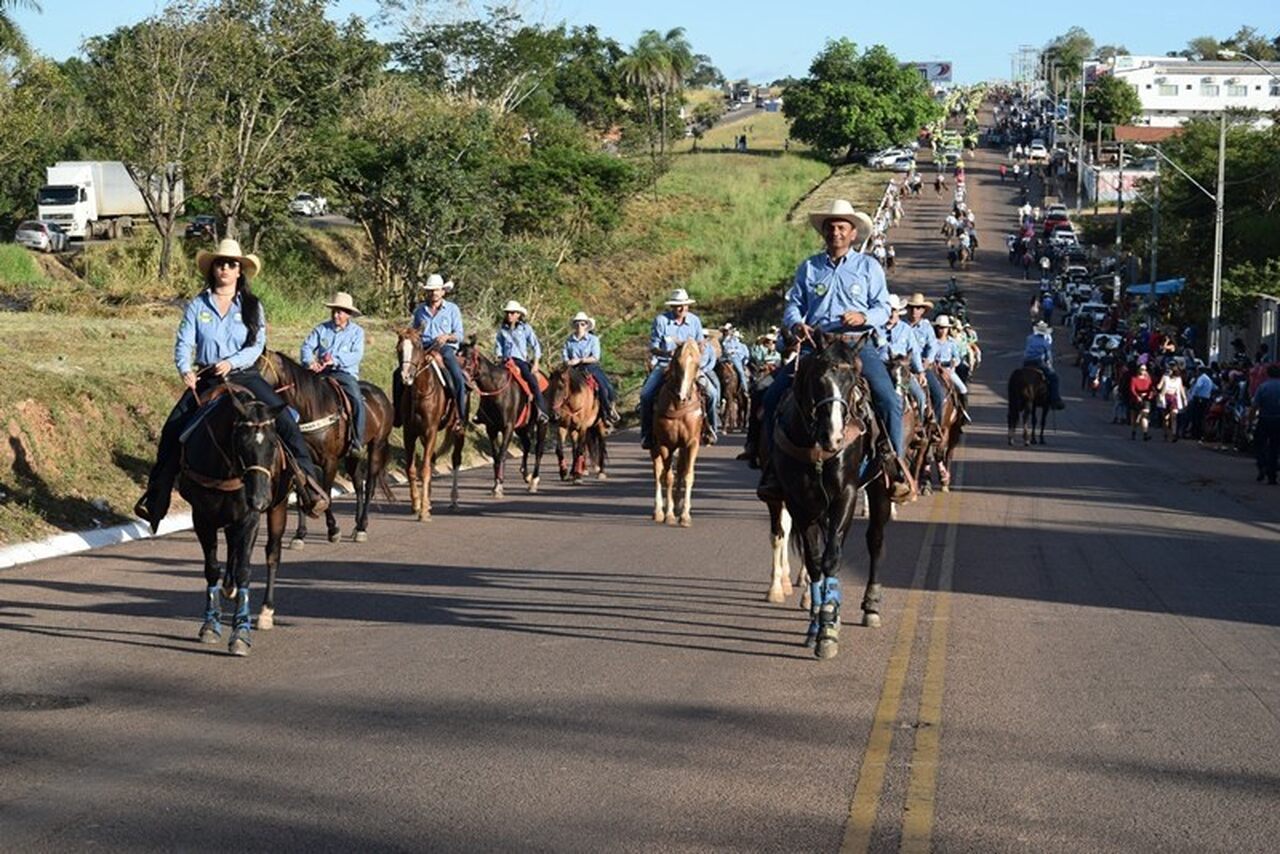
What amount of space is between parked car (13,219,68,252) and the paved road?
43105mm

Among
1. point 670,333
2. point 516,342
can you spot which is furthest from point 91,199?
point 670,333

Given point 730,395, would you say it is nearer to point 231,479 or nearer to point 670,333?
point 670,333

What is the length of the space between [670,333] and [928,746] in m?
12.3

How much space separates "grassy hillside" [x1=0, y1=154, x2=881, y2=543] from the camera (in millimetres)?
20266

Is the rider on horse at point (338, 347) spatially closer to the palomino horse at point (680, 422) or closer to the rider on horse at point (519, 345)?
the palomino horse at point (680, 422)

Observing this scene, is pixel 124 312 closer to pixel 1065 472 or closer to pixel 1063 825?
pixel 1065 472

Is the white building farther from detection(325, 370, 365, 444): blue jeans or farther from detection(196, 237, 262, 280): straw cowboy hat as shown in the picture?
detection(196, 237, 262, 280): straw cowboy hat

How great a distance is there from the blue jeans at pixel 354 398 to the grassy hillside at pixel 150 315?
10.5 feet

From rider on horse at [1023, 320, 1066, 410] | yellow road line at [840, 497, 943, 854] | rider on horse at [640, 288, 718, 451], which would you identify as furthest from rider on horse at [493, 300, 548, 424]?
rider on horse at [1023, 320, 1066, 410]

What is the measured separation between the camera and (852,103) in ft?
461

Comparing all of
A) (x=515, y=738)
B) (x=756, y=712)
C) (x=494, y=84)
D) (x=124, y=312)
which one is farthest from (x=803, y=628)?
(x=494, y=84)

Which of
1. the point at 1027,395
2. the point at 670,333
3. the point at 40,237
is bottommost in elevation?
the point at 1027,395

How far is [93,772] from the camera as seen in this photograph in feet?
27.8

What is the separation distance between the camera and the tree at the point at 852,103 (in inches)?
5527
